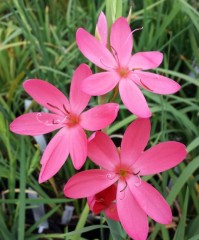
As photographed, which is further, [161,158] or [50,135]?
[50,135]

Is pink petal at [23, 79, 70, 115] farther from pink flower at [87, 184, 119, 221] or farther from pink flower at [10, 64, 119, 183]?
pink flower at [87, 184, 119, 221]

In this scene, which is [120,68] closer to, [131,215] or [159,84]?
[159,84]

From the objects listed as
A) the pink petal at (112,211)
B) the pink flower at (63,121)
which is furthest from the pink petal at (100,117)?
the pink petal at (112,211)

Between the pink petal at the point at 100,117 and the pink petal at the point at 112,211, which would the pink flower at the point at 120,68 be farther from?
the pink petal at the point at 112,211

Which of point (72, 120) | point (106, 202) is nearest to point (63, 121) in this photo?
point (72, 120)

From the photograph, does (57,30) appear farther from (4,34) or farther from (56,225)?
(56,225)

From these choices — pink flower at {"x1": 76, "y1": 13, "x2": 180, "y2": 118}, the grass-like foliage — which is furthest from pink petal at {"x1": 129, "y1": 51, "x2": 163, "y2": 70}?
the grass-like foliage
